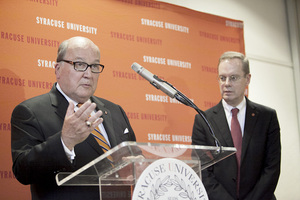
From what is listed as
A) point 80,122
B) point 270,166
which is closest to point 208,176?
point 270,166

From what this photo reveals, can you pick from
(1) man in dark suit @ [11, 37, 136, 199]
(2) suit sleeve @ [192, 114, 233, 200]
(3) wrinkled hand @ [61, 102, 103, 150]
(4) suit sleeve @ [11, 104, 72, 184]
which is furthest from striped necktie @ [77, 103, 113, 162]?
(2) suit sleeve @ [192, 114, 233, 200]

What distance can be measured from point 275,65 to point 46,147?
4.02 m

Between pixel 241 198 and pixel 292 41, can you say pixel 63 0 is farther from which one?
pixel 292 41

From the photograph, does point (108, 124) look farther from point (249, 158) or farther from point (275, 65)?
point (275, 65)

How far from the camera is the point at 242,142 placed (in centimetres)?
328

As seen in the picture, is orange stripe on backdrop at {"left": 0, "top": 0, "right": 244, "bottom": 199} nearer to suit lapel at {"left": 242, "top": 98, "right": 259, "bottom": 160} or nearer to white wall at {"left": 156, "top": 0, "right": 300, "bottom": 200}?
white wall at {"left": 156, "top": 0, "right": 300, "bottom": 200}

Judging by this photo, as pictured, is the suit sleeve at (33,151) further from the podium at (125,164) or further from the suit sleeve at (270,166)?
the suit sleeve at (270,166)

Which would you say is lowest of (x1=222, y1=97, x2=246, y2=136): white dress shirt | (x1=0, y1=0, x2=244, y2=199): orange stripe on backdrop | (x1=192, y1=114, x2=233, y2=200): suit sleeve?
(x1=192, y1=114, x2=233, y2=200): suit sleeve

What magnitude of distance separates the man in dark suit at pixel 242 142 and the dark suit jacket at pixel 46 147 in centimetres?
86

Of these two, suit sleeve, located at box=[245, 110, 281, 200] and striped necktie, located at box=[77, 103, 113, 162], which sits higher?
striped necktie, located at box=[77, 103, 113, 162]

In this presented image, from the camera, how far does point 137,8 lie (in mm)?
4098

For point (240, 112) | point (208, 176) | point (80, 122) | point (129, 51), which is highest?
point (129, 51)

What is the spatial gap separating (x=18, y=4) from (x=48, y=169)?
188 cm

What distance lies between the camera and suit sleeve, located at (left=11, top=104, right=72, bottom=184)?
193 cm
